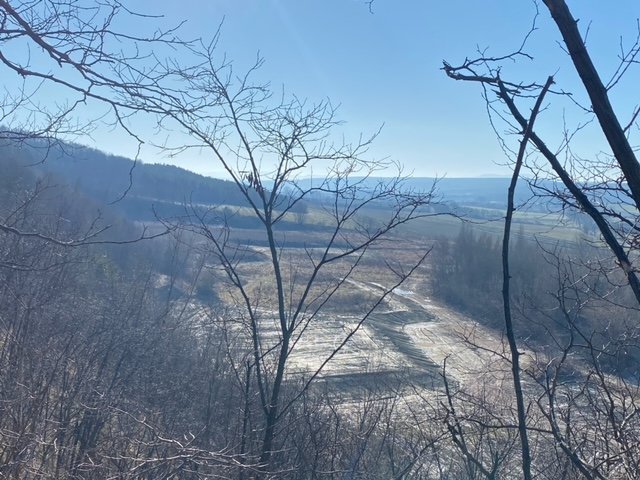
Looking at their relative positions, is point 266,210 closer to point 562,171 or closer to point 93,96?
point 93,96

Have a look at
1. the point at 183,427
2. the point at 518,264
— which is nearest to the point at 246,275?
the point at 518,264

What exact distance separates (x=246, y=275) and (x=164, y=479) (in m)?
23.3

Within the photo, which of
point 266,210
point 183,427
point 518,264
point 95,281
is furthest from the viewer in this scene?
point 518,264

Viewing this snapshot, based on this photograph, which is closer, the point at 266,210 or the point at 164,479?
the point at 164,479

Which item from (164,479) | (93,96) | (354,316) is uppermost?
(93,96)

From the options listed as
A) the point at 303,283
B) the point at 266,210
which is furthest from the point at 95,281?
the point at 266,210

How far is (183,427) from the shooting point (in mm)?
10305

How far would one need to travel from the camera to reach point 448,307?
33.3 metres

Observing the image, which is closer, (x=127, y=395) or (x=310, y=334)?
(x=127, y=395)

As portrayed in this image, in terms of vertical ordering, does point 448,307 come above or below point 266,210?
below

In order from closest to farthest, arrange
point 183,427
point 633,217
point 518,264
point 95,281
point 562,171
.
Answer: point 562,171, point 633,217, point 183,427, point 95,281, point 518,264

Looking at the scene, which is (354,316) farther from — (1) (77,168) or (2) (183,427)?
(1) (77,168)

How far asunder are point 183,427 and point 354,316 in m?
17.2

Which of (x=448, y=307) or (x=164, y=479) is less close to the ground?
(x=164, y=479)
